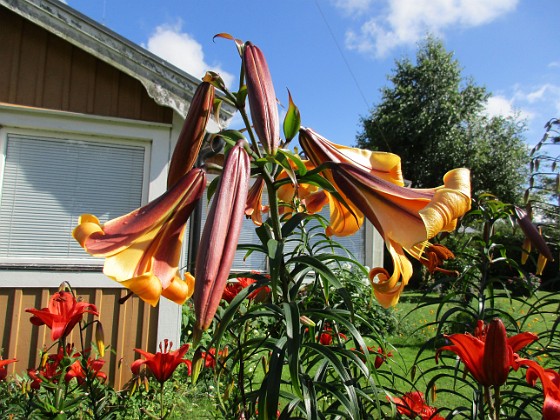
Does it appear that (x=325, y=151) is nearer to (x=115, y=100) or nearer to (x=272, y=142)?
(x=272, y=142)

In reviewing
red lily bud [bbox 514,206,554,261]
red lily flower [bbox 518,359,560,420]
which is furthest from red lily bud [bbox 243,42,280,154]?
red lily bud [bbox 514,206,554,261]

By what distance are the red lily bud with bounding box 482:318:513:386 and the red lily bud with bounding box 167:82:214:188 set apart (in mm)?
803

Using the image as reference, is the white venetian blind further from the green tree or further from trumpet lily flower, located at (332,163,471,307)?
the green tree

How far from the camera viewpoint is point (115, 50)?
133 inches

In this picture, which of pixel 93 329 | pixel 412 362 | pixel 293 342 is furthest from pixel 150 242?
pixel 412 362

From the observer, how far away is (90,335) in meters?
3.34

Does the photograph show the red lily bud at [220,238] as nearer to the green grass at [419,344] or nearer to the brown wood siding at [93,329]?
the green grass at [419,344]

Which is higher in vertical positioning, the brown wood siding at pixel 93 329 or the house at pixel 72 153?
the house at pixel 72 153

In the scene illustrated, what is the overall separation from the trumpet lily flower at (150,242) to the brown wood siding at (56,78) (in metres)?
3.13

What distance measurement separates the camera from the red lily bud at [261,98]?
82 centimetres

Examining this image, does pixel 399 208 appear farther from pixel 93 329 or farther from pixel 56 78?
pixel 56 78

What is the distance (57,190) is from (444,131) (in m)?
18.5

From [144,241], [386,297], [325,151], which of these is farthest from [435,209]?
[144,241]

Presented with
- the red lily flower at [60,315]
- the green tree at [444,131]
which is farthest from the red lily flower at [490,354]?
the green tree at [444,131]
